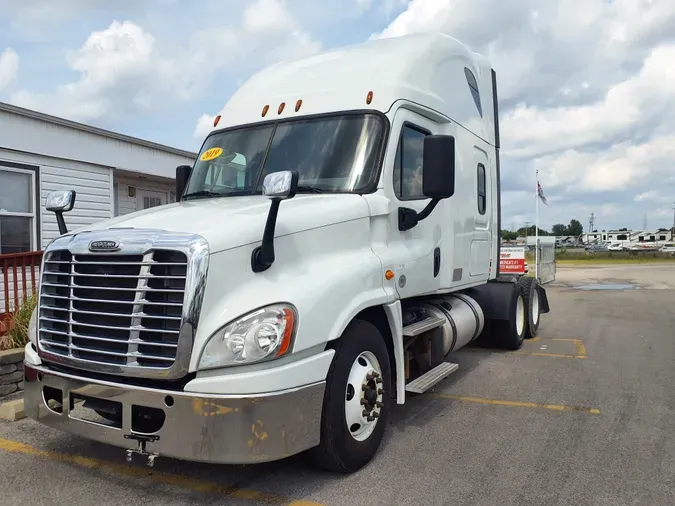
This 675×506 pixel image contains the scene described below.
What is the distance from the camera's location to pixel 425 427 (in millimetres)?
5070

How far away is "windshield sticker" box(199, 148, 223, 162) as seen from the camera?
5.36 metres

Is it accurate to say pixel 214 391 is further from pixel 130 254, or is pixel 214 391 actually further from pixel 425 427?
pixel 425 427

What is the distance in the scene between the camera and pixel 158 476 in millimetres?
4027

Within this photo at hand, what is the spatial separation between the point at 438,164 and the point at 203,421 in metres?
2.55

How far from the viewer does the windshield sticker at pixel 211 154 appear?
536 centimetres

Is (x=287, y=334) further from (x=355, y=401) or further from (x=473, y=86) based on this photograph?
(x=473, y=86)

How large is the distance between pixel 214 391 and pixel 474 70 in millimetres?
5328

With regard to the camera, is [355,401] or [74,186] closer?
[355,401]

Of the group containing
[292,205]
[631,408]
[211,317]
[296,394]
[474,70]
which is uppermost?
[474,70]

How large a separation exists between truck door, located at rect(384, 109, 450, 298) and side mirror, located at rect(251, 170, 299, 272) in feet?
4.42

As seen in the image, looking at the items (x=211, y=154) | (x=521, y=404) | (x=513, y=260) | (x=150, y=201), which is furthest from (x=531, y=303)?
(x=513, y=260)

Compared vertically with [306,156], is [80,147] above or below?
above

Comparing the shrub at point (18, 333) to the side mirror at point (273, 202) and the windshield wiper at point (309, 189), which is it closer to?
the windshield wiper at point (309, 189)

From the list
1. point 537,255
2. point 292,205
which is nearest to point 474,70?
point 292,205
